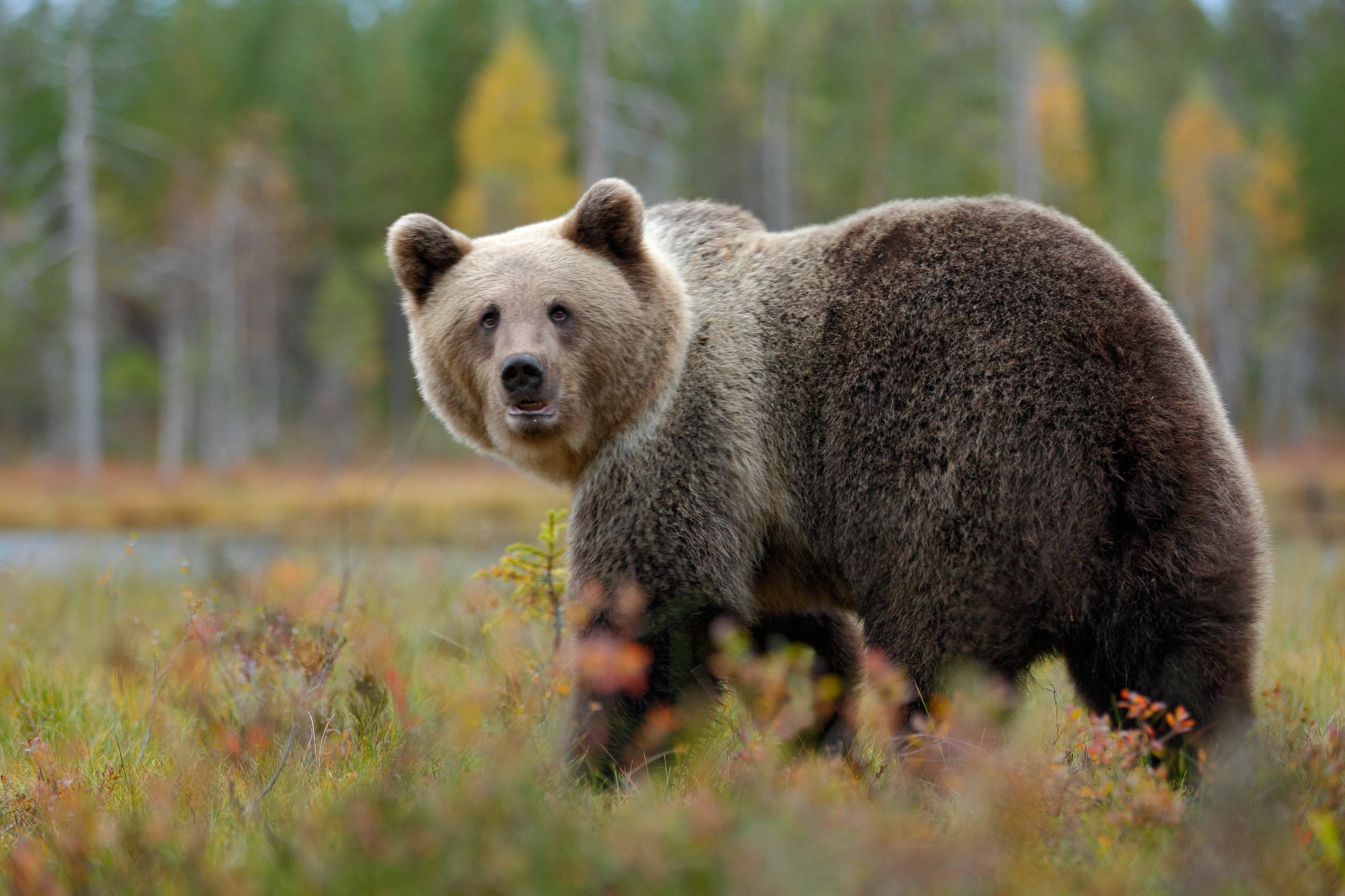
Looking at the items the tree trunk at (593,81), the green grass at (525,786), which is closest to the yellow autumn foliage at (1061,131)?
the tree trunk at (593,81)

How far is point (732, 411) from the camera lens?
4.48 meters

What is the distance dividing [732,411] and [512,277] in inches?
44.0

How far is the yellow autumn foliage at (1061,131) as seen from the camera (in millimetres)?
34750

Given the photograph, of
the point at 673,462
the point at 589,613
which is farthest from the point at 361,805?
the point at 673,462

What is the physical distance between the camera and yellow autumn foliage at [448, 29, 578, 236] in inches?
1218

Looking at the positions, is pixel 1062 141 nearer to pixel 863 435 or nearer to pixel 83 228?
pixel 83 228

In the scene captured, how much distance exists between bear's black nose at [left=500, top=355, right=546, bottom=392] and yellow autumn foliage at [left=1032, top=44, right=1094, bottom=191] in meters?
32.2

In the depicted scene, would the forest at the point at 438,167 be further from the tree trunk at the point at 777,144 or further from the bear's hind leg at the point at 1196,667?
the bear's hind leg at the point at 1196,667

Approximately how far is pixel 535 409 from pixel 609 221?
954mm

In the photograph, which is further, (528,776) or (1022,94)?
(1022,94)

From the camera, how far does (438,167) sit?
133ft

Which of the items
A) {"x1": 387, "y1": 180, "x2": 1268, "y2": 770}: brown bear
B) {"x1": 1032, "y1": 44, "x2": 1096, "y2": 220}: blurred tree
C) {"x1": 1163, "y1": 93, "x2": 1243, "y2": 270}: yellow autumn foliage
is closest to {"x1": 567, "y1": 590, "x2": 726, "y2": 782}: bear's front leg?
{"x1": 387, "y1": 180, "x2": 1268, "y2": 770}: brown bear

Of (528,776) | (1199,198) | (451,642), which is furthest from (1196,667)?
(1199,198)

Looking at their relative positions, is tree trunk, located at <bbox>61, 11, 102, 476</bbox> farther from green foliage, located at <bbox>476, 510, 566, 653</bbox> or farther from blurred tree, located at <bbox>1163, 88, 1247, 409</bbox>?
blurred tree, located at <bbox>1163, 88, 1247, 409</bbox>
